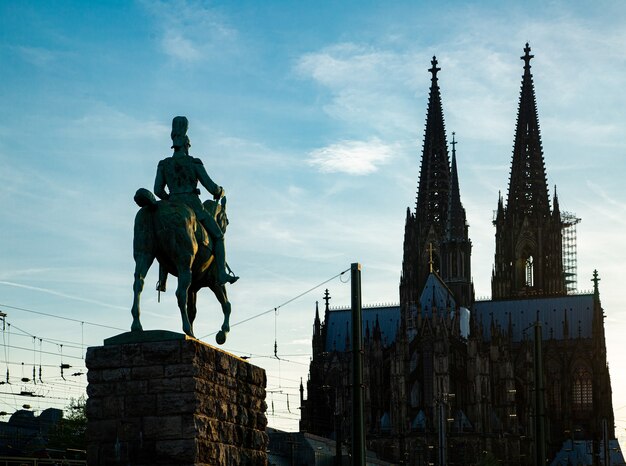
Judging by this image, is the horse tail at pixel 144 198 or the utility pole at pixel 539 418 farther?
the utility pole at pixel 539 418

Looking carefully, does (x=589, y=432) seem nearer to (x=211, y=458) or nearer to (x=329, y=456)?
(x=329, y=456)

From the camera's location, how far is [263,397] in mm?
23094

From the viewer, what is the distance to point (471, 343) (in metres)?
112

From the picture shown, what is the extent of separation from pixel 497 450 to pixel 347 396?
566 inches

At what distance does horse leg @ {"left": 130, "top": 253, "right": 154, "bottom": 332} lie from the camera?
19.7 metres

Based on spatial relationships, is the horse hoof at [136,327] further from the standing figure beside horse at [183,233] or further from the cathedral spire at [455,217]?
the cathedral spire at [455,217]

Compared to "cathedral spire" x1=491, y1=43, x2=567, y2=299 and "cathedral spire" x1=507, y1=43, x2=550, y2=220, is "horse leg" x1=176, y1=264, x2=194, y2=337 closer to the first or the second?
"cathedral spire" x1=491, y1=43, x2=567, y2=299

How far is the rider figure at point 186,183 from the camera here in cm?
2091

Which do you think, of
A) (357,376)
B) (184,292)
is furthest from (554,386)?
(184,292)

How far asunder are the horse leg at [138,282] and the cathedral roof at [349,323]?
360 feet

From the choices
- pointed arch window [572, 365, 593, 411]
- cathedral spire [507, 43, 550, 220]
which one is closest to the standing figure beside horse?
pointed arch window [572, 365, 593, 411]

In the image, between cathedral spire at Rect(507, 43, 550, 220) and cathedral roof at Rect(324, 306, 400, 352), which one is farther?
cathedral spire at Rect(507, 43, 550, 220)

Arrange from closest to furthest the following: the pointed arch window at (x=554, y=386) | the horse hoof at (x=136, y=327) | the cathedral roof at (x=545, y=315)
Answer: the horse hoof at (x=136, y=327) → the pointed arch window at (x=554, y=386) → the cathedral roof at (x=545, y=315)

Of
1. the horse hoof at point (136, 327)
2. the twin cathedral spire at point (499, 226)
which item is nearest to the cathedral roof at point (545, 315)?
the twin cathedral spire at point (499, 226)
